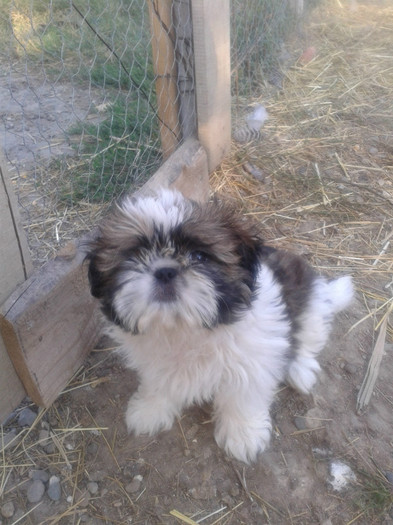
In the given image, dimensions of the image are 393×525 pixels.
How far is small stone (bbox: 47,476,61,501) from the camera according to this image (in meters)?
2.13

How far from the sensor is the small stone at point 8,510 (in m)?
2.08

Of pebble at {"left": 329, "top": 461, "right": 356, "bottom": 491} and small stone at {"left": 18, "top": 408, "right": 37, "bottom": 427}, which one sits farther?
small stone at {"left": 18, "top": 408, "right": 37, "bottom": 427}

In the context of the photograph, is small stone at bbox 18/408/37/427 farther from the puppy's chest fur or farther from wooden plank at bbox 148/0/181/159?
wooden plank at bbox 148/0/181/159

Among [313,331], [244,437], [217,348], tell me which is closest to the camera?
[217,348]

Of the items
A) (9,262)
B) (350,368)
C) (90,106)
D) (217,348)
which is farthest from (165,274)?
(90,106)

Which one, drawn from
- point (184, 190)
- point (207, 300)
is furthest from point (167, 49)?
point (207, 300)

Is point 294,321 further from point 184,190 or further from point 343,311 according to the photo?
point 184,190

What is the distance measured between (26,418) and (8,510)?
415 mm

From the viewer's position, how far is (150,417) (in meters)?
2.32

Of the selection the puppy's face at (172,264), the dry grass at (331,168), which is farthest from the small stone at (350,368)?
the puppy's face at (172,264)

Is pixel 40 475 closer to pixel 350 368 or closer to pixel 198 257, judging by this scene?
pixel 198 257

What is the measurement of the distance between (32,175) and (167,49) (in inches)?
44.6

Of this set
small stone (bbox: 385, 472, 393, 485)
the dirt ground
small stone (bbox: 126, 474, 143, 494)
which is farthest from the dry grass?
small stone (bbox: 126, 474, 143, 494)

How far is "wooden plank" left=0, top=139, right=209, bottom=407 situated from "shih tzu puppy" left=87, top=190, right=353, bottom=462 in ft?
1.14
